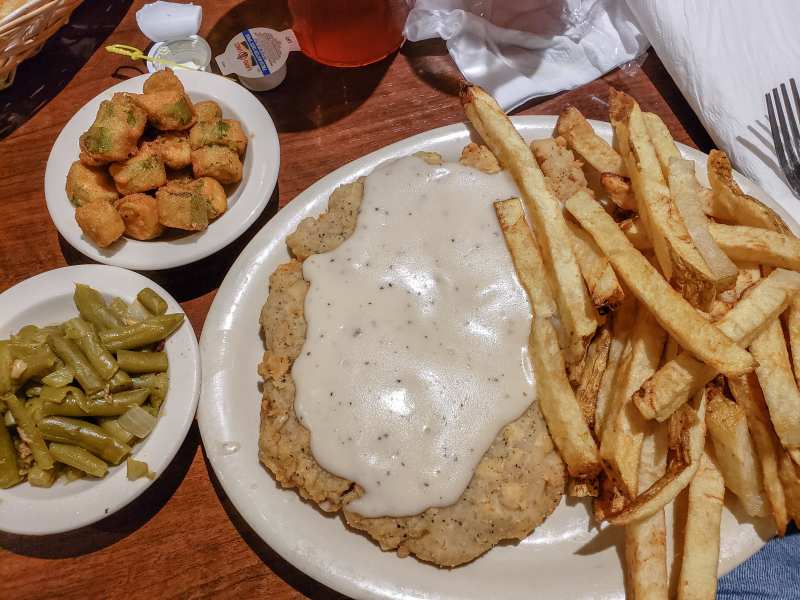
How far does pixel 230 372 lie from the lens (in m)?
2.36

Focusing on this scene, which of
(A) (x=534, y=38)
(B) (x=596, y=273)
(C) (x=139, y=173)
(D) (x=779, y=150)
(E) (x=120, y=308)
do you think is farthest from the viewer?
(A) (x=534, y=38)

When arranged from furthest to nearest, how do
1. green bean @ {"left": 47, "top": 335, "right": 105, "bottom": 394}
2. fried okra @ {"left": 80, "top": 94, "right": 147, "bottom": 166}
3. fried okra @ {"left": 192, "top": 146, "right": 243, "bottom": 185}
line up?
fried okra @ {"left": 192, "top": 146, "right": 243, "bottom": 185}, fried okra @ {"left": 80, "top": 94, "right": 147, "bottom": 166}, green bean @ {"left": 47, "top": 335, "right": 105, "bottom": 394}

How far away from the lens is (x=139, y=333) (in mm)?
2271

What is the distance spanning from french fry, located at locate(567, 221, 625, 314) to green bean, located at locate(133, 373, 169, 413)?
1.51m

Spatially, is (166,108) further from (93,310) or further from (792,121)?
(792,121)

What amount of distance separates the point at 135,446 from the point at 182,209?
0.89 meters

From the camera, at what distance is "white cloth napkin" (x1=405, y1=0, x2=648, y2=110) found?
3025 millimetres

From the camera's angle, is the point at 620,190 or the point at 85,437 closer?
the point at 85,437

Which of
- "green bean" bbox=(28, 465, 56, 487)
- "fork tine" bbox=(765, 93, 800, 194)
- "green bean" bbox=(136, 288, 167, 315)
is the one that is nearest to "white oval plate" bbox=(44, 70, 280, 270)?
"green bean" bbox=(136, 288, 167, 315)

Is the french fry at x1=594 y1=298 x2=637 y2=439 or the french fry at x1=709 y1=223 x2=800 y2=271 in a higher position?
the french fry at x1=709 y1=223 x2=800 y2=271

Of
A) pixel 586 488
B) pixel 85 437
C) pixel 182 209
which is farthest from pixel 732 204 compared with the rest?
pixel 85 437

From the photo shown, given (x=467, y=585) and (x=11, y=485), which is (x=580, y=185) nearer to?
(x=467, y=585)

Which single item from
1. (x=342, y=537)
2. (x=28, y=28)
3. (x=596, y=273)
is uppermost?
(x=28, y=28)

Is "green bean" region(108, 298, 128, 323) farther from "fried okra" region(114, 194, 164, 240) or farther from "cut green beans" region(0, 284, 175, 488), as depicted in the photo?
"fried okra" region(114, 194, 164, 240)
